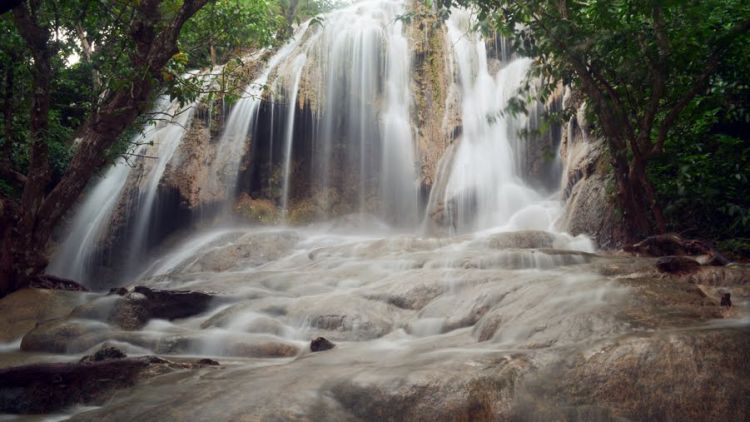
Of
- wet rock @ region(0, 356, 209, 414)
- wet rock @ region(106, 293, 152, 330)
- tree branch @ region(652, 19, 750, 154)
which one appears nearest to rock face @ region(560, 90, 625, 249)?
tree branch @ region(652, 19, 750, 154)

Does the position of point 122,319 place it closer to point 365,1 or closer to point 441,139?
point 441,139

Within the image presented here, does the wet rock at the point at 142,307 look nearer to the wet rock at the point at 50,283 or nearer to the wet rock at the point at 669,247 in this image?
the wet rock at the point at 50,283

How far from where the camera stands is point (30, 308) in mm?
8312

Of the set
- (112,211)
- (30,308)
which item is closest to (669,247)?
(30,308)

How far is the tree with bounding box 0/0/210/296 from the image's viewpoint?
636 centimetres

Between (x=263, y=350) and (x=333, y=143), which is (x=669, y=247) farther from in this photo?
(x=333, y=143)

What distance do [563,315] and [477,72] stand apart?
601 inches

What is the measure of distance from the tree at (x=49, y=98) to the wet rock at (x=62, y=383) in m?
3.18

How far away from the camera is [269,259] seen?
13.5 metres

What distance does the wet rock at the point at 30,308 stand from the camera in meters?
7.71

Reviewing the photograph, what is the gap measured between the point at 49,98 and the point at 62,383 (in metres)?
5.99

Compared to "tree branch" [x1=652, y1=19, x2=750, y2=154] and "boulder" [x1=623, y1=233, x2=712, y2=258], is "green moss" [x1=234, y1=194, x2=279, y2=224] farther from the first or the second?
"tree branch" [x1=652, y1=19, x2=750, y2=154]

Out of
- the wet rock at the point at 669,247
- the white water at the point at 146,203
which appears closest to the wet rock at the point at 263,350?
the wet rock at the point at 669,247

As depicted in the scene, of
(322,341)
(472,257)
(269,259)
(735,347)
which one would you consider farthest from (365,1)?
(735,347)
